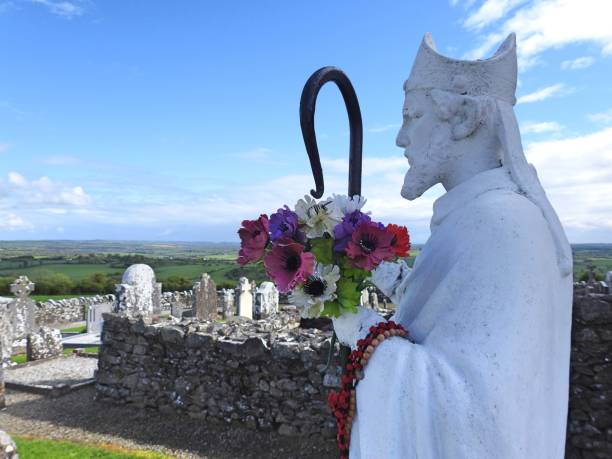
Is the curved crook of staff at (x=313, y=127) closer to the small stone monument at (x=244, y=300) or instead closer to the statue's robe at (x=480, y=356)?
the statue's robe at (x=480, y=356)

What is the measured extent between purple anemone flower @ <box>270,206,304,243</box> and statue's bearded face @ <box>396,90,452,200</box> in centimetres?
52

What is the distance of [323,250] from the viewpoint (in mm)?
1841

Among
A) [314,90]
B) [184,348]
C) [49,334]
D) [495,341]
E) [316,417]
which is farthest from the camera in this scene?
[49,334]

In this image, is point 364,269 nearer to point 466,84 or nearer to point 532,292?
point 532,292

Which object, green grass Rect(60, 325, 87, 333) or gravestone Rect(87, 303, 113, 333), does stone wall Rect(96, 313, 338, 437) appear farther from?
green grass Rect(60, 325, 87, 333)

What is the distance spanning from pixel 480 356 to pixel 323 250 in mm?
697

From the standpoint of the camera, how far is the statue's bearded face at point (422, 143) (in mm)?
1911

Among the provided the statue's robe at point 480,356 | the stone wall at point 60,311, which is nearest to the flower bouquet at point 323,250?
the statue's robe at point 480,356

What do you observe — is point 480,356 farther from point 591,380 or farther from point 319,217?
point 591,380

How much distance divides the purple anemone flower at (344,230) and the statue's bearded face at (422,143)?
1.04ft

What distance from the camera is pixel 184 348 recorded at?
879 centimetres

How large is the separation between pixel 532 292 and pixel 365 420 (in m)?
0.68

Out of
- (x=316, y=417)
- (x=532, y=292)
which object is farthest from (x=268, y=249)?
(x=316, y=417)

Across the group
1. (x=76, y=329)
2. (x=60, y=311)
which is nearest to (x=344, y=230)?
(x=76, y=329)
